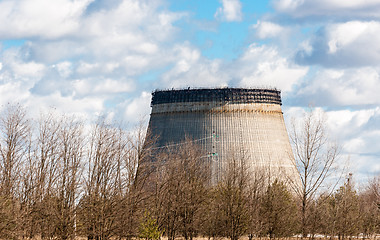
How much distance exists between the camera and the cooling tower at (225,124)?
6475 cm

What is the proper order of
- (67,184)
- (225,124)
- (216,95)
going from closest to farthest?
(67,184), (225,124), (216,95)

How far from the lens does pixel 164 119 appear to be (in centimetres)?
6781

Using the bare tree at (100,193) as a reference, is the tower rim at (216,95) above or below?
above

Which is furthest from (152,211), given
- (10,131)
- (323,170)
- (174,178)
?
(323,170)

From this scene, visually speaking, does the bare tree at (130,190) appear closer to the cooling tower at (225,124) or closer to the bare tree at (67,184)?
the bare tree at (67,184)

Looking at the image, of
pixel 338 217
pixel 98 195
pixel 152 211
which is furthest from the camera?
pixel 338 217

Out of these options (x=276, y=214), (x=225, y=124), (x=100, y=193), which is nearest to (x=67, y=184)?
(x=100, y=193)

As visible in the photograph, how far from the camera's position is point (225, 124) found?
67.1 metres

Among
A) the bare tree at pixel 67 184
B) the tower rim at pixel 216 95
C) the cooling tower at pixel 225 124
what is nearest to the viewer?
the bare tree at pixel 67 184

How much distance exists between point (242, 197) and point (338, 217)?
1002 cm

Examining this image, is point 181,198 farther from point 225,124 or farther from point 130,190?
point 225,124

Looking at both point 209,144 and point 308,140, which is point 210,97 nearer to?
point 209,144

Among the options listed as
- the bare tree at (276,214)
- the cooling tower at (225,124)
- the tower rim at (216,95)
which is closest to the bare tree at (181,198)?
the bare tree at (276,214)

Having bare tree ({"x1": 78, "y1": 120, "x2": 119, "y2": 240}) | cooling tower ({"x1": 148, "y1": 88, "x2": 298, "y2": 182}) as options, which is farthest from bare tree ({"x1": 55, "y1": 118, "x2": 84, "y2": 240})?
cooling tower ({"x1": 148, "y1": 88, "x2": 298, "y2": 182})
